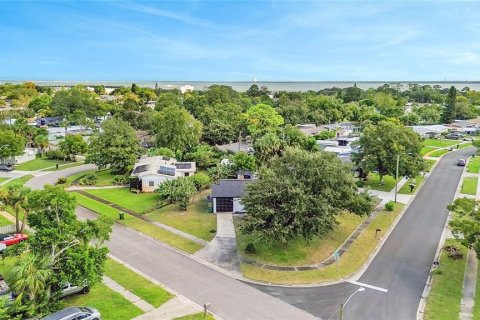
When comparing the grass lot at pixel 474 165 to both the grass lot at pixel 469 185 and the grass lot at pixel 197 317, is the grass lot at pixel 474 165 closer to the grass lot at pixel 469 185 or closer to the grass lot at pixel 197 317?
the grass lot at pixel 469 185

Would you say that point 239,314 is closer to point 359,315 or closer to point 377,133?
point 359,315

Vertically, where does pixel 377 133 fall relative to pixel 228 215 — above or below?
above

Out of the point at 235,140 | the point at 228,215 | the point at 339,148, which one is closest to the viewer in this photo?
the point at 228,215

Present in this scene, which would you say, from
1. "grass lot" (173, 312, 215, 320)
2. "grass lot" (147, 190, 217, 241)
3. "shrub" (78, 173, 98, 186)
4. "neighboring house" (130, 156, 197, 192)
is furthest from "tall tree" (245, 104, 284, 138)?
"grass lot" (173, 312, 215, 320)

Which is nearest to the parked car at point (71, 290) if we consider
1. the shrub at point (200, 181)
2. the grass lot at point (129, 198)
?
the grass lot at point (129, 198)

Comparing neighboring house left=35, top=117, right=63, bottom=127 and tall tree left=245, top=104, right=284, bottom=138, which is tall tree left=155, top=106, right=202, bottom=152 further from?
neighboring house left=35, top=117, right=63, bottom=127

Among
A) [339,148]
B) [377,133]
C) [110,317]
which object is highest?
[377,133]

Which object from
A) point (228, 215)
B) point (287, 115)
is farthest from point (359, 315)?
point (287, 115)
